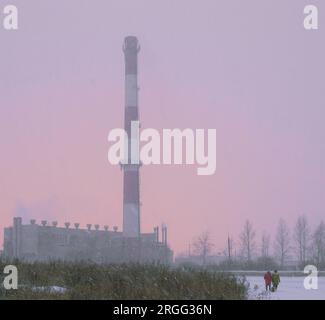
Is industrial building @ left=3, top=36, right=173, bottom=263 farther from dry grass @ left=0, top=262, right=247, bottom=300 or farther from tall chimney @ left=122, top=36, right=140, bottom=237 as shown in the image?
dry grass @ left=0, top=262, right=247, bottom=300

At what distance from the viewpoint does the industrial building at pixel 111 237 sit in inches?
2140

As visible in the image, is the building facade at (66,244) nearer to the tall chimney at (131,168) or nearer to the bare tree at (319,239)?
the tall chimney at (131,168)

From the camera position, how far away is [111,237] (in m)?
65.2

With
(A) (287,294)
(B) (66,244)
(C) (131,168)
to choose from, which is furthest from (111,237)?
(A) (287,294)

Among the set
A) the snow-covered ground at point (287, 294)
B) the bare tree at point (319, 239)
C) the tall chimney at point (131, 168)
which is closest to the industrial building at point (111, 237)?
the tall chimney at point (131, 168)

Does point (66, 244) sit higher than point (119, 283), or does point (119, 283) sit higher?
point (119, 283)

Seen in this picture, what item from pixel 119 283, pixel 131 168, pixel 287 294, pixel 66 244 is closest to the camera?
pixel 119 283

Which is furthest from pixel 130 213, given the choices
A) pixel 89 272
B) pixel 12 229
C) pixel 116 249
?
pixel 89 272

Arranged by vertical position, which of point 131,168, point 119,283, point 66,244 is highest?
point 131,168

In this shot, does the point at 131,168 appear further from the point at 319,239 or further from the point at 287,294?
the point at 287,294

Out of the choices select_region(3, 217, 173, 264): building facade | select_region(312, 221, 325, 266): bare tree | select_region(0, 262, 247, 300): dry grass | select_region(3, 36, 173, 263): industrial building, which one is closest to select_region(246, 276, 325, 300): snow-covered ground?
select_region(0, 262, 247, 300): dry grass

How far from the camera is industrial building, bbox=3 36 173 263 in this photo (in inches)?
2140
